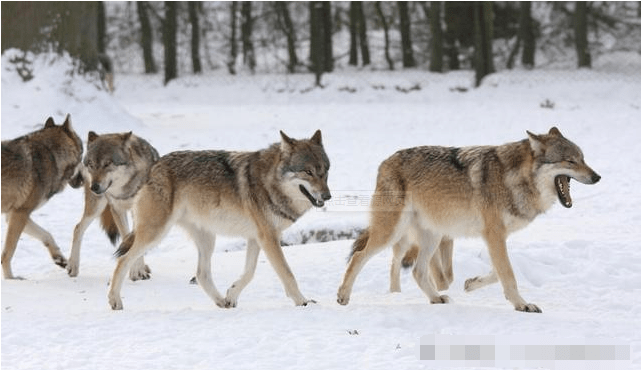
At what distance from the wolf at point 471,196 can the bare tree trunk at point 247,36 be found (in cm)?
2333

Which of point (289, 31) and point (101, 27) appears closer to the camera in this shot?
point (289, 31)

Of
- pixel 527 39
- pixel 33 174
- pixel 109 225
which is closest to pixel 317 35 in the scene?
pixel 527 39

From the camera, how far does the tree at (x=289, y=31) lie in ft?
93.3

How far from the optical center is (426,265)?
6754 mm

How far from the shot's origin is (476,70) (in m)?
23.8

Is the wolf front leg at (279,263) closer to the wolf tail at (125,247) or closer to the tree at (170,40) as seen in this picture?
the wolf tail at (125,247)

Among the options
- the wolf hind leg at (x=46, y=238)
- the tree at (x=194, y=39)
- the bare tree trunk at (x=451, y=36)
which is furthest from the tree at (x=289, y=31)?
the wolf hind leg at (x=46, y=238)

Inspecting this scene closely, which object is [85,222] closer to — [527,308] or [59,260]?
[59,260]

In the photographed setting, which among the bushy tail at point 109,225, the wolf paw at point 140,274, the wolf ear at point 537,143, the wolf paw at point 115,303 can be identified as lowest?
the wolf paw at point 140,274

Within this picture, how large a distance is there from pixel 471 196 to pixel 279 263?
4.88 feet

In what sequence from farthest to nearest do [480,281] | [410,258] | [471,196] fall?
[410,258]
[480,281]
[471,196]

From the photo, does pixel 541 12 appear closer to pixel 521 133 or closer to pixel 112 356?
pixel 521 133

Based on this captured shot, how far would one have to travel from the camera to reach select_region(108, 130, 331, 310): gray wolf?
6258 mm

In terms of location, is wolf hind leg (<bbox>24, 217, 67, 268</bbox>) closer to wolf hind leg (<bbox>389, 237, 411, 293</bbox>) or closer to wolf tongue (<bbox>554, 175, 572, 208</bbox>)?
wolf hind leg (<bbox>389, 237, 411, 293</bbox>)
